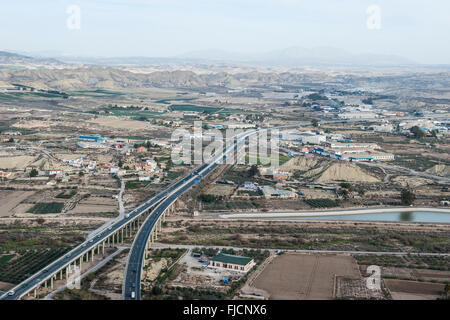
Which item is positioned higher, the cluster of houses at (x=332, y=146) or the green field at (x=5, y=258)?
the cluster of houses at (x=332, y=146)

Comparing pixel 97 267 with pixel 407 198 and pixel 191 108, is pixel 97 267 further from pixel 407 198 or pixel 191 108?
pixel 191 108

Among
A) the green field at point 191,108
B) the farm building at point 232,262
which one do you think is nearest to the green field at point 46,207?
the farm building at point 232,262

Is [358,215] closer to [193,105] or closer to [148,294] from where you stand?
[148,294]

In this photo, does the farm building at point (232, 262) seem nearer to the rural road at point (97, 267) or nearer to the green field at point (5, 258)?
the rural road at point (97, 267)
